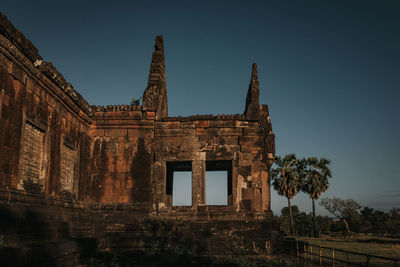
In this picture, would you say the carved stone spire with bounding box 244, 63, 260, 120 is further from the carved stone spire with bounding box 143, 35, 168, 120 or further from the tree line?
the tree line

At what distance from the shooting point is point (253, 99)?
12.6 meters

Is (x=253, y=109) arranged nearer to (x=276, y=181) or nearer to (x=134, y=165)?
(x=134, y=165)

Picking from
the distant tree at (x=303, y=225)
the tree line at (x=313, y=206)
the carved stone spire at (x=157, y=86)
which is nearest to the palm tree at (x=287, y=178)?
the tree line at (x=313, y=206)

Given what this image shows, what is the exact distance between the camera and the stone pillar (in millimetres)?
11648

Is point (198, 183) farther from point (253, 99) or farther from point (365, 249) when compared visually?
point (365, 249)

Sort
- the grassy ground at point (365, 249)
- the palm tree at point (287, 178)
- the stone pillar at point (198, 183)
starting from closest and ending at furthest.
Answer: the stone pillar at point (198, 183) → the grassy ground at point (365, 249) → the palm tree at point (287, 178)

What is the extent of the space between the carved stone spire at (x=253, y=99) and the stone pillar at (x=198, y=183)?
2447 millimetres

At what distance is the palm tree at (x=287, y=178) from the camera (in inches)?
1368

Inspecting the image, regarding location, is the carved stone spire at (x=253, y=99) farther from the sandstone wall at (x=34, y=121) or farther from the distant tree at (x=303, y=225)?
the distant tree at (x=303, y=225)

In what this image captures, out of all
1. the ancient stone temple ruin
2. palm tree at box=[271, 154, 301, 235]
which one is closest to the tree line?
palm tree at box=[271, 154, 301, 235]

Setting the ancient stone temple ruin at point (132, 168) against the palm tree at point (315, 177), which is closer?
the ancient stone temple ruin at point (132, 168)

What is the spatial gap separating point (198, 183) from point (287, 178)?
25.4 meters

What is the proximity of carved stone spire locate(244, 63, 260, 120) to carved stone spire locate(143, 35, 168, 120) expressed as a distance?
309 cm

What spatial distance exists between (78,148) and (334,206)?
48686 mm
